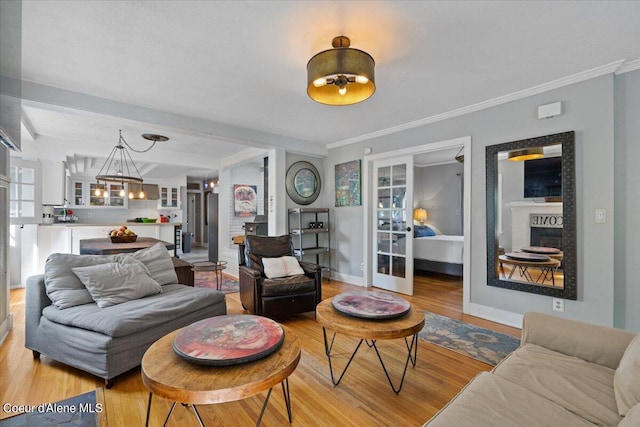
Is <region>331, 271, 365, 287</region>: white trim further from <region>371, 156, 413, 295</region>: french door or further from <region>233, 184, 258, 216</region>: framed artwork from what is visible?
<region>233, 184, 258, 216</region>: framed artwork

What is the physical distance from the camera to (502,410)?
1.13m

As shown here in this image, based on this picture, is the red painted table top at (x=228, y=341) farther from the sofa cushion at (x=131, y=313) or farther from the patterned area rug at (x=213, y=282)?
the patterned area rug at (x=213, y=282)

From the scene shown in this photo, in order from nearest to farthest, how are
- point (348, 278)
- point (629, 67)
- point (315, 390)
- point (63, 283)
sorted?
point (315, 390), point (63, 283), point (629, 67), point (348, 278)

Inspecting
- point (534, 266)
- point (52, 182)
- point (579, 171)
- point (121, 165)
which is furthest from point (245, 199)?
point (579, 171)

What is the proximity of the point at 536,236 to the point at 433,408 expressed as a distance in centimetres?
233

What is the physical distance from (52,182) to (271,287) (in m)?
5.21

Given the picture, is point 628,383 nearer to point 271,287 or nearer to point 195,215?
point 271,287

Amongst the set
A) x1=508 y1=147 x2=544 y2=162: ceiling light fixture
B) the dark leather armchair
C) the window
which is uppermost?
x1=508 y1=147 x2=544 y2=162: ceiling light fixture

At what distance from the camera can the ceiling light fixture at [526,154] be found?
10.1 feet

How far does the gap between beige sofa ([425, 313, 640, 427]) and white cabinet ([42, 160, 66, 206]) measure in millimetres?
6996

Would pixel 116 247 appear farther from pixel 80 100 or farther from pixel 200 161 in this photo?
pixel 200 161

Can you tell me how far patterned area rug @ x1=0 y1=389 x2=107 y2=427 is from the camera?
1657 millimetres

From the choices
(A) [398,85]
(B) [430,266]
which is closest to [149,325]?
(A) [398,85]

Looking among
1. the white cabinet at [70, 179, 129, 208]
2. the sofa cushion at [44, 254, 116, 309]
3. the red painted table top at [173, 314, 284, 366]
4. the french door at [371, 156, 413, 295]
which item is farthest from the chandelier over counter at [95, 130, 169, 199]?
the red painted table top at [173, 314, 284, 366]
